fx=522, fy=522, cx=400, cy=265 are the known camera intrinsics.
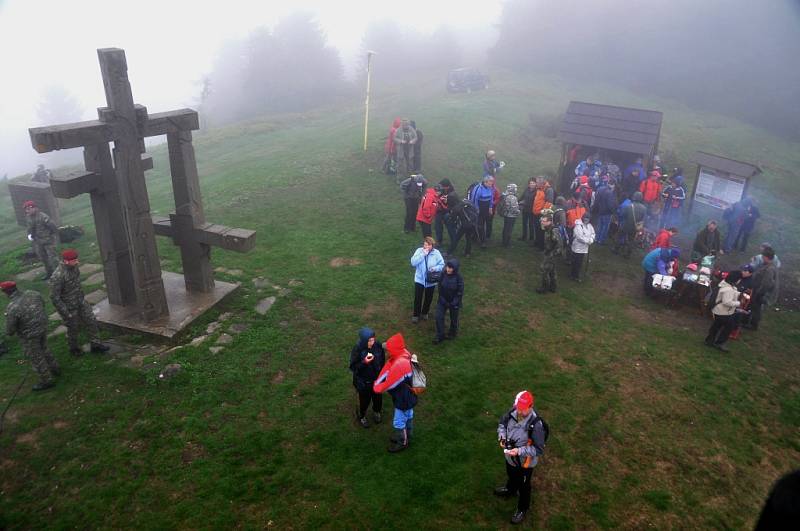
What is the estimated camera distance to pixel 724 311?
422 inches

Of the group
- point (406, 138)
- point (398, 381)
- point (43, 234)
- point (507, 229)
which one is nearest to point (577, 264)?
point (507, 229)

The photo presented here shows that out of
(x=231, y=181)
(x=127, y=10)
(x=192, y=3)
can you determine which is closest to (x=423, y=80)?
(x=231, y=181)

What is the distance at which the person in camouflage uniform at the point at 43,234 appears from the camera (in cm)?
1209

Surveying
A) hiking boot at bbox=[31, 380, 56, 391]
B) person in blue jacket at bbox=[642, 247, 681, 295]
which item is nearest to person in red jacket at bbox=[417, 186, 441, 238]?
person in blue jacket at bbox=[642, 247, 681, 295]

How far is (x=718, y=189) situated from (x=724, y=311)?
8433mm

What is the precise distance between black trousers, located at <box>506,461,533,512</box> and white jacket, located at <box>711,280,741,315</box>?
6.59m

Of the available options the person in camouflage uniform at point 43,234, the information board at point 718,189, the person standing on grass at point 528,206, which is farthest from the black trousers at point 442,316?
the information board at point 718,189

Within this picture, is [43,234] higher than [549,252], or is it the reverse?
[43,234]

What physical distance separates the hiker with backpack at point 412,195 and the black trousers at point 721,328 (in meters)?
7.87

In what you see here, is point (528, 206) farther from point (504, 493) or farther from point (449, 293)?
point (504, 493)

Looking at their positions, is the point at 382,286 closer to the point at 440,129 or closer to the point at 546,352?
the point at 546,352

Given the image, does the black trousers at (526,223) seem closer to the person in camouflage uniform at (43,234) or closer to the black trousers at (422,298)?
the black trousers at (422,298)

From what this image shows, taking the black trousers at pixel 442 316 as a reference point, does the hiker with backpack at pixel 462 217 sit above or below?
above

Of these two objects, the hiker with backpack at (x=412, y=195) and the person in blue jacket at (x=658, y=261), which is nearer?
the person in blue jacket at (x=658, y=261)
